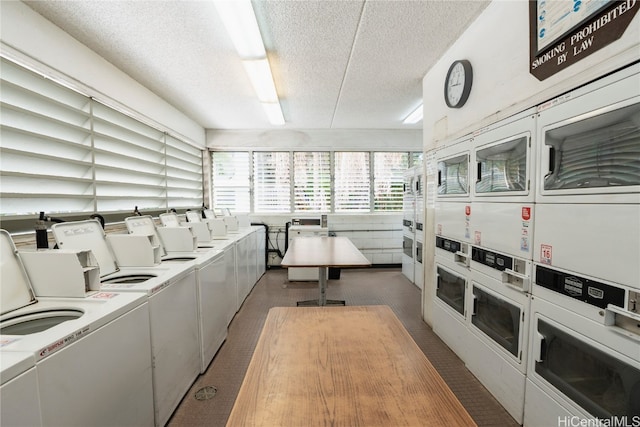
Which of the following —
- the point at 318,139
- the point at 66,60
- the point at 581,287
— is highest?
the point at 318,139

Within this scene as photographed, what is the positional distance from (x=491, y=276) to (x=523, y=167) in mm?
809

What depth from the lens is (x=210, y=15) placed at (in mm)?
2049

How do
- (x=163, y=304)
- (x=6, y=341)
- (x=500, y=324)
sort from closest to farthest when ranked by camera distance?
(x=6, y=341)
(x=163, y=304)
(x=500, y=324)

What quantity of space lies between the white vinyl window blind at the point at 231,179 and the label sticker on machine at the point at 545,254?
4.98 m

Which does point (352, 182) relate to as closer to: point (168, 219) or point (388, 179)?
point (388, 179)

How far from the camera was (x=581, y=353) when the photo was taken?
4.33 ft

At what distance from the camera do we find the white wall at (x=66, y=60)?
5.92 feet

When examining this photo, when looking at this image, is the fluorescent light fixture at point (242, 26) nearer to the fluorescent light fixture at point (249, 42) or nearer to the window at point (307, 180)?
the fluorescent light fixture at point (249, 42)

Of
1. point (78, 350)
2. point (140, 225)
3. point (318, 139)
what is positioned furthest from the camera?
point (318, 139)

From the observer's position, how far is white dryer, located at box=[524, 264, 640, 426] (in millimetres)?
1109

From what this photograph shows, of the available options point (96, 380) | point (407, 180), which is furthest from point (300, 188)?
point (96, 380)

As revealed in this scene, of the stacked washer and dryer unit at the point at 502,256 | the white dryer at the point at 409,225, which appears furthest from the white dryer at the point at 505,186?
the white dryer at the point at 409,225

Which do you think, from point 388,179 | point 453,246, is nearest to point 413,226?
point 388,179

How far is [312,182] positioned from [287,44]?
3.34 metres
